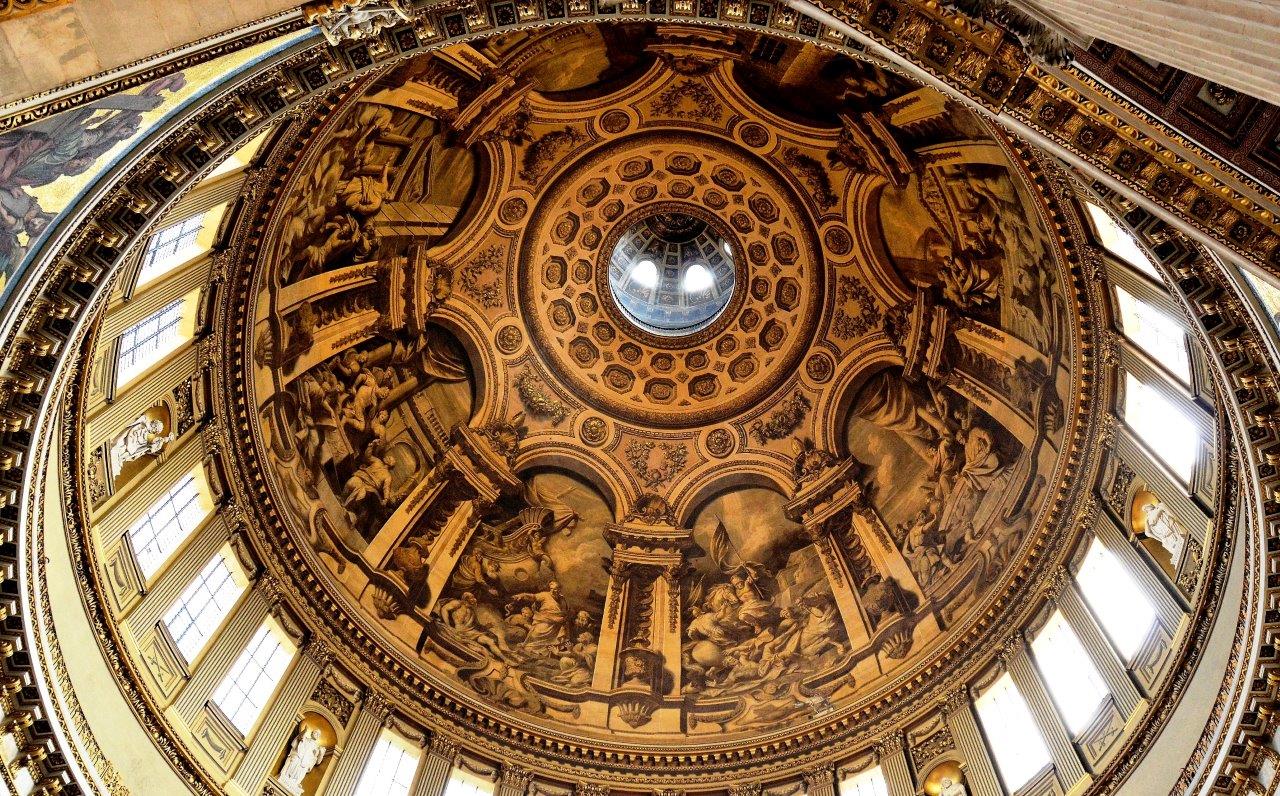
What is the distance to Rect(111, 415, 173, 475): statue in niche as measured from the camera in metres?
15.9

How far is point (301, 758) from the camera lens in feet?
59.2

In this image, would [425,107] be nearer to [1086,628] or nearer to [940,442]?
[940,442]

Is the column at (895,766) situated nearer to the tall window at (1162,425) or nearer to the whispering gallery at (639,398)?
the whispering gallery at (639,398)

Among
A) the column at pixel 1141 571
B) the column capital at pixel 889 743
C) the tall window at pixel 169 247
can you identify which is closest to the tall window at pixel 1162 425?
the column at pixel 1141 571

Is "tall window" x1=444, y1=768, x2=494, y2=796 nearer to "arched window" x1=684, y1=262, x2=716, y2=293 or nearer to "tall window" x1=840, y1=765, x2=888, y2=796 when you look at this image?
"tall window" x1=840, y1=765, x2=888, y2=796

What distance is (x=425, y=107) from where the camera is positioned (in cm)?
2033

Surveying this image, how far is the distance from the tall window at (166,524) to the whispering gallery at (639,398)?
0.07 metres

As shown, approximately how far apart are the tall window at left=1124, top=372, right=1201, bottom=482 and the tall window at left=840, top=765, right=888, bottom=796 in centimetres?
802

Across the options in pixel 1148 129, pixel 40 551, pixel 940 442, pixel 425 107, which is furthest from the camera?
pixel 940 442

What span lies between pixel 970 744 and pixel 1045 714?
5.72ft

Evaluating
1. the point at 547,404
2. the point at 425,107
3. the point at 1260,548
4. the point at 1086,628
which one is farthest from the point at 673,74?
the point at 1260,548

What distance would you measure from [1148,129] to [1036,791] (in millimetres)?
11699

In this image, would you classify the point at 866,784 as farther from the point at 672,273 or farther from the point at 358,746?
the point at 672,273

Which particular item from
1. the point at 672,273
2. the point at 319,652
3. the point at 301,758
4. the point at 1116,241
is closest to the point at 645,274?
the point at 672,273
